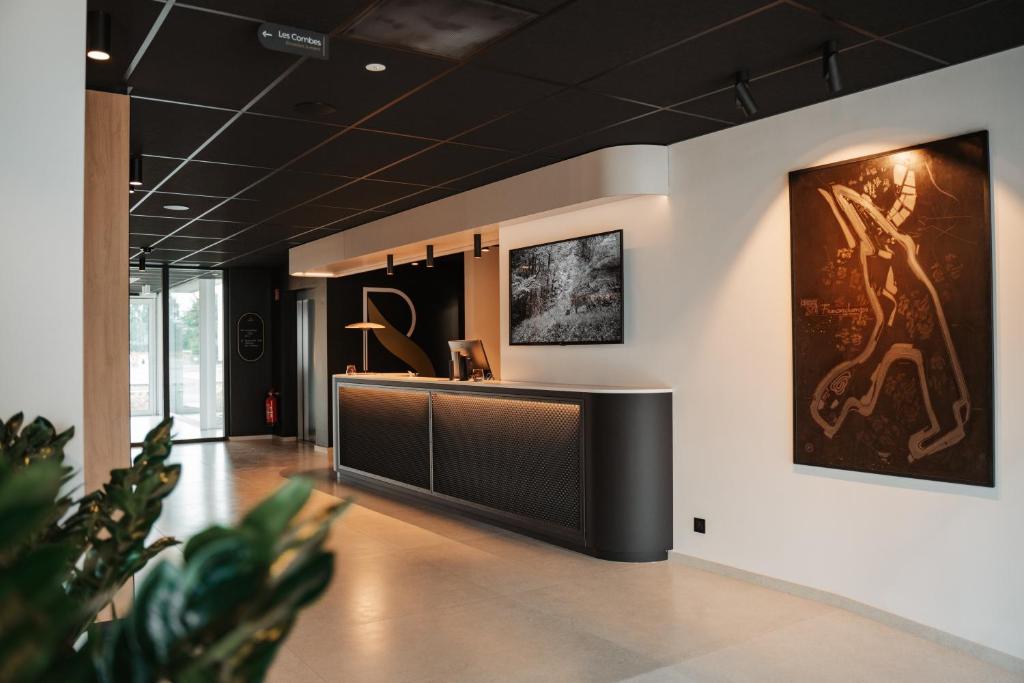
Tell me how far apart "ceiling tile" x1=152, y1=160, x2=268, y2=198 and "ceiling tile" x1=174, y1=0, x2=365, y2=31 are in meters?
2.79

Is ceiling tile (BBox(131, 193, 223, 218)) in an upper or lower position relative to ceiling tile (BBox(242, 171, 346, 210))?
lower

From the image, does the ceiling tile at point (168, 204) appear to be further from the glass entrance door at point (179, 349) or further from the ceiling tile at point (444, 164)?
the glass entrance door at point (179, 349)

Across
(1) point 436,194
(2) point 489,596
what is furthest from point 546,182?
(2) point 489,596

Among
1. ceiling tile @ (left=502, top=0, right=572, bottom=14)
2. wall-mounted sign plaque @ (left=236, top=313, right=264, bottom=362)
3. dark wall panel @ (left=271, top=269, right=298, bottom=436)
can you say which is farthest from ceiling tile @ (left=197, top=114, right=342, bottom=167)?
wall-mounted sign plaque @ (left=236, top=313, right=264, bottom=362)

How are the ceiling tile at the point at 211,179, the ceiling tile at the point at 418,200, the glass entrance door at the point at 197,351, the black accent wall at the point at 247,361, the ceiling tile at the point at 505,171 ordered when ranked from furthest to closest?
1. the black accent wall at the point at 247,361
2. the glass entrance door at the point at 197,351
3. the ceiling tile at the point at 418,200
4. the ceiling tile at the point at 211,179
5. the ceiling tile at the point at 505,171

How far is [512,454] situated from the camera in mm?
6246

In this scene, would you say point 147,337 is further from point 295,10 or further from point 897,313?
point 897,313

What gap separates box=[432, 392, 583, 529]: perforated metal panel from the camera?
5727 millimetres

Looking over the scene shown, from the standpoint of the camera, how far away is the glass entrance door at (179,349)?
12555 mm

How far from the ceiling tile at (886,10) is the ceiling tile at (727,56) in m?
0.09

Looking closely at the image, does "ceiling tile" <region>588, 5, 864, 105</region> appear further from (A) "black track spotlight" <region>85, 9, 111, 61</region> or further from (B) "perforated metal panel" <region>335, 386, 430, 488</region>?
(B) "perforated metal panel" <region>335, 386, 430, 488</region>

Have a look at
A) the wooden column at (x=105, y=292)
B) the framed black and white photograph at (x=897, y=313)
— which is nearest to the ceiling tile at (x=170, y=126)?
the wooden column at (x=105, y=292)

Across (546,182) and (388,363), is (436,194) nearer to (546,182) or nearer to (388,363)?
(546,182)

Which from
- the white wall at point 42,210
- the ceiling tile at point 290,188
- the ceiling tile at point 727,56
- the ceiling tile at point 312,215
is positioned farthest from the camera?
the ceiling tile at point 312,215
